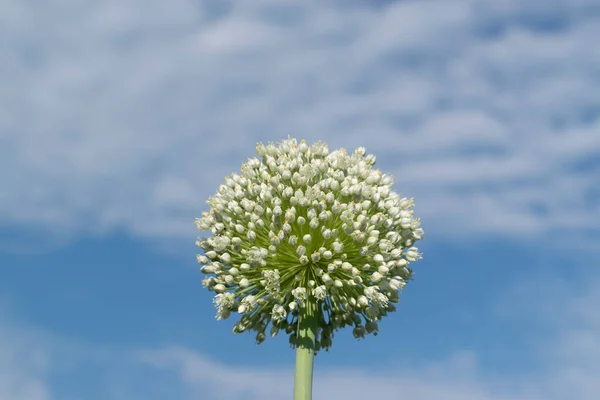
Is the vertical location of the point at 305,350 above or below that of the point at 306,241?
below

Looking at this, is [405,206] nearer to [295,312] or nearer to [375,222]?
[375,222]

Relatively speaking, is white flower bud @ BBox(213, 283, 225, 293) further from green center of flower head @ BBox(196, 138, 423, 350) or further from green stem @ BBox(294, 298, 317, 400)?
green stem @ BBox(294, 298, 317, 400)

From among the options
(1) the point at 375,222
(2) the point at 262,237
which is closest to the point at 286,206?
(2) the point at 262,237

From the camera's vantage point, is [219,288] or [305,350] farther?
[219,288]

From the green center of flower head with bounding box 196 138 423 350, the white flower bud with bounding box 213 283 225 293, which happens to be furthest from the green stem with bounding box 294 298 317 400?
the white flower bud with bounding box 213 283 225 293

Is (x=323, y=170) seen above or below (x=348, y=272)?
above

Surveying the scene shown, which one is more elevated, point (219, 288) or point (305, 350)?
point (219, 288)
